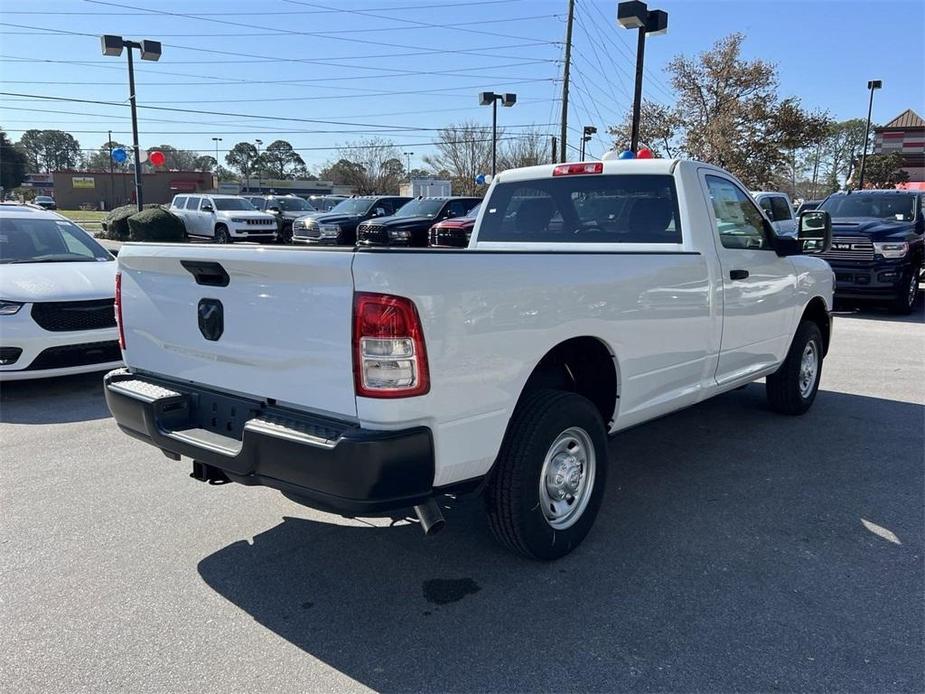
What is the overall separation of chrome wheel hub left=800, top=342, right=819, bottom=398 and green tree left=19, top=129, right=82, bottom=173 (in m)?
114

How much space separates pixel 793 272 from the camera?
17.7 ft

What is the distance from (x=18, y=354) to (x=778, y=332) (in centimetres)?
633

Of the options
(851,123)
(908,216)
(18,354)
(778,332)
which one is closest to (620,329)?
(778,332)

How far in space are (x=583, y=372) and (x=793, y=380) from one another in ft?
9.32

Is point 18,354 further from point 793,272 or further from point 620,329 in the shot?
point 793,272

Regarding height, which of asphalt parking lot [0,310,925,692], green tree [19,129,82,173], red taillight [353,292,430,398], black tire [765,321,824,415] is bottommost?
asphalt parking lot [0,310,925,692]

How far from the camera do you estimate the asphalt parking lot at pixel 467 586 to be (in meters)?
2.59

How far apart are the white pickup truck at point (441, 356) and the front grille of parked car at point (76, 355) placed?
3135 millimetres

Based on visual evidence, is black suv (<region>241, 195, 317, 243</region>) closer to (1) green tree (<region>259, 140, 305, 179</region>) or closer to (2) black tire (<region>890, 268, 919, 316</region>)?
(2) black tire (<region>890, 268, 919, 316</region>)

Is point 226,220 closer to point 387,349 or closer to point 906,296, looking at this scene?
point 906,296

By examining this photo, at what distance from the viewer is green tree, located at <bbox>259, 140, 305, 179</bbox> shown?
103 metres

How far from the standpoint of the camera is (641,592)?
10.2ft

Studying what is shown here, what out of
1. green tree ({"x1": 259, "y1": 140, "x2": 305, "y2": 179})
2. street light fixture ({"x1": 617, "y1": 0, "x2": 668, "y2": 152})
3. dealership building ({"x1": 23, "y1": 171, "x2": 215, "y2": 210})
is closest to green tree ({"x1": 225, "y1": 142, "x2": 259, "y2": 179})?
green tree ({"x1": 259, "y1": 140, "x2": 305, "y2": 179})

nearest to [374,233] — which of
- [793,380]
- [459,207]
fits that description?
[459,207]
